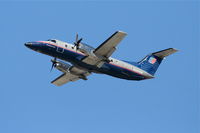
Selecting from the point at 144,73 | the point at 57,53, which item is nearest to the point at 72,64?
the point at 57,53

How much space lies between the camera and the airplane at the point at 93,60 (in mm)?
32656

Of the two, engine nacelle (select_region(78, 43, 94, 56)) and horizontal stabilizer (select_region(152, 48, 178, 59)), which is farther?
horizontal stabilizer (select_region(152, 48, 178, 59))

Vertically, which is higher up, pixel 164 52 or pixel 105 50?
pixel 164 52

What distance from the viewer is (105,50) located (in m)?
32.5

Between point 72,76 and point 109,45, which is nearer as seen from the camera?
point 109,45

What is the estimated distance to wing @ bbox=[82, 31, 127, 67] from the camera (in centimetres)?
3114

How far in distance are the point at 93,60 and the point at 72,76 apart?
5.20 m

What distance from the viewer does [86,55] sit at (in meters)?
32.8

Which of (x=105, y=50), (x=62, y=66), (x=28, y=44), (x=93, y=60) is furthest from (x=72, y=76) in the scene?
(x=105, y=50)

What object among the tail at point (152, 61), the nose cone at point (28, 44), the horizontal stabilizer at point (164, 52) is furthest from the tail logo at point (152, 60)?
the nose cone at point (28, 44)

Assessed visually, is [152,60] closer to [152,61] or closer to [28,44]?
[152,61]

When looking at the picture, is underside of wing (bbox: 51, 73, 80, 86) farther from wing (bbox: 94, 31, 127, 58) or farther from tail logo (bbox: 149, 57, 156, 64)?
tail logo (bbox: 149, 57, 156, 64)

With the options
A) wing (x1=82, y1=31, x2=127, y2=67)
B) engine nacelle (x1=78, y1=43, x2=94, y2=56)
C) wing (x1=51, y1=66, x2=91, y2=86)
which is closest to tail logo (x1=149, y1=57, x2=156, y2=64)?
wing (x1=82, y1=31, x2=127, y2=67)

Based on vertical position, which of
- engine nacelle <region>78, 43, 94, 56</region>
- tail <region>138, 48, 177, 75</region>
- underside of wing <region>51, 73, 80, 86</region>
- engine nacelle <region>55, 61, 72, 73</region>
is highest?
tail <region>138, 48, 177, 75</region>
